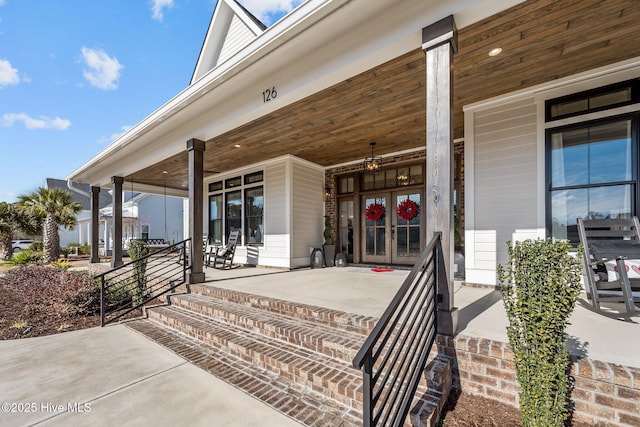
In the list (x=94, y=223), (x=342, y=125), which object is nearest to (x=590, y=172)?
(x=342, y=125)

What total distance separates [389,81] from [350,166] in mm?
3657

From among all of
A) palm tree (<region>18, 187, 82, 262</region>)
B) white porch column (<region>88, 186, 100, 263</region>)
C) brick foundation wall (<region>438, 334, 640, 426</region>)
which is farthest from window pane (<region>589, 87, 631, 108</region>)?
palm tree (<region>18, 187, 82, 262</region>)

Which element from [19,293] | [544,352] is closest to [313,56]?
[544,352]

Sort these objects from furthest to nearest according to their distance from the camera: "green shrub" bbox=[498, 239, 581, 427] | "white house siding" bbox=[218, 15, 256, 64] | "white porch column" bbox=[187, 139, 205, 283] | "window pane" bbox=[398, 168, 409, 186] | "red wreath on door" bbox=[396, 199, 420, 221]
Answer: "white house siding" bbox=[218, 15, 256, 64], "window pane" bbox=[398, 168, 409, 186], "red wreath on door" bbox=[396, 199, 420, 221], "white porch column" bbox=[187, 139, 205, 283], "green shrub" bbox=[498, 239, 581, 427]

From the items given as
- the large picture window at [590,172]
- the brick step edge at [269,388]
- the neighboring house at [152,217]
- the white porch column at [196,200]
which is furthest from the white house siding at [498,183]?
the neighboring house at [152,217]

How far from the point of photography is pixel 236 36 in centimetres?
749

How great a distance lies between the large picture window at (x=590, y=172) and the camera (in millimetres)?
3129

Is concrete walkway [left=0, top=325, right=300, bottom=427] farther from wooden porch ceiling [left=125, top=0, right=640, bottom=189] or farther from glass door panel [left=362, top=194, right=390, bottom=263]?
glass door panel [left=362, top=194, right=390, bottom=263]

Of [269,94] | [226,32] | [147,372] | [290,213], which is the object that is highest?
[226,32]

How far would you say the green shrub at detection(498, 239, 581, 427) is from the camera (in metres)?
1.47

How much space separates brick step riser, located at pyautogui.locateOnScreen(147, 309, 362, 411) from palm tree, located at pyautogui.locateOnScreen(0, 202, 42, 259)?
45.7 feet

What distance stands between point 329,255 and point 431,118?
4.92 m

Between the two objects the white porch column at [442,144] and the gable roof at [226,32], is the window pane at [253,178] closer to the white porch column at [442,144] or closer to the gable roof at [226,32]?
the gable roof at [226,32]

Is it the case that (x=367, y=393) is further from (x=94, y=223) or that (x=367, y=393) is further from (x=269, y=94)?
(x=94, y=223)
